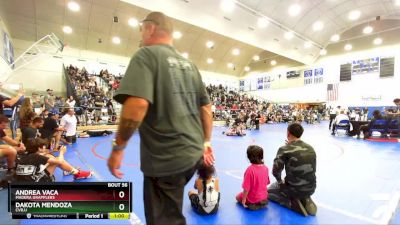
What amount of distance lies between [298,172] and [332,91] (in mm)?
26336

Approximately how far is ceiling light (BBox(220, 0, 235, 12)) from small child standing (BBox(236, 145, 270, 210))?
12.7 meters

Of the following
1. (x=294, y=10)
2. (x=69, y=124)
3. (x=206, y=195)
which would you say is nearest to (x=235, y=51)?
(x=294, y=10)

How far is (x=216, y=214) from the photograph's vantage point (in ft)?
9.53

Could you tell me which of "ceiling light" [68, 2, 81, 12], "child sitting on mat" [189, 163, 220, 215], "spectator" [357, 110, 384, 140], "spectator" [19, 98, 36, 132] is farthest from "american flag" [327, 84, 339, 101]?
"spectator" [19, 98, 36, 132]

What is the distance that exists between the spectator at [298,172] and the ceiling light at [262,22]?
15076 millimetres

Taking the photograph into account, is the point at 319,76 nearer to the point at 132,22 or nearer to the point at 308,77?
the point at 308,77

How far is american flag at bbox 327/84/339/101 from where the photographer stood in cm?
2477

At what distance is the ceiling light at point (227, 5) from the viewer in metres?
13.6

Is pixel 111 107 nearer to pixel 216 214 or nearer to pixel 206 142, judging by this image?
pixel 216 214

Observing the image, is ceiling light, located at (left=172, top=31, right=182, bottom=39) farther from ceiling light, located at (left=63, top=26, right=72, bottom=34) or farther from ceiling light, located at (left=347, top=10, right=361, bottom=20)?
ceiling light, located at (left=347, top=10, right=361, bottom=20)

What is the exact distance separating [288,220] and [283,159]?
0.77m

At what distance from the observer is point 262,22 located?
16422mm

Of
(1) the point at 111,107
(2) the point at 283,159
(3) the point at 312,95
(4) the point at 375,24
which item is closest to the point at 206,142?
(2) the point at 283,159

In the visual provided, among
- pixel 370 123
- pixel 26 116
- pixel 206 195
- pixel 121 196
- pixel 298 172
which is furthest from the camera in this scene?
pixel 370 123
